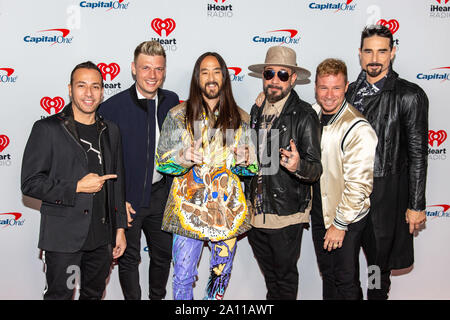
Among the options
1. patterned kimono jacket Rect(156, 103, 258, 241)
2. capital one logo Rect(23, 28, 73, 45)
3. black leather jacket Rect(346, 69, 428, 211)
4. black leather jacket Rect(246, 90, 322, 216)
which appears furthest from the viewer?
capital one logo Rect(23, 28, 73, 45)

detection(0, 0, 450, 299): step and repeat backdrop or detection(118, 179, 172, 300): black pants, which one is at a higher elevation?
detection(0, 0, 450, 299): step and repeat backdrop

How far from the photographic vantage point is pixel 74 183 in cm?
238

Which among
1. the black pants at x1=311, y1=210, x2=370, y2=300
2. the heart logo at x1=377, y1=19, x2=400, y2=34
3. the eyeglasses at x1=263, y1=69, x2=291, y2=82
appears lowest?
the black pants at x1=311, y1=210, x2=370, y2=300

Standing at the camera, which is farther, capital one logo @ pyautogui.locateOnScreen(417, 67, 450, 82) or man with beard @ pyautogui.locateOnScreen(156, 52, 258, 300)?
capital one logo @ pyautogui.locateOnScreen(417, 67, 450, 82)

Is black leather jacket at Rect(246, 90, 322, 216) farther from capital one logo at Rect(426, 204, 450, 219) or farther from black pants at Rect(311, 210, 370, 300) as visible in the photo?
capital one logo at Rect(426, 204, 450, 219)

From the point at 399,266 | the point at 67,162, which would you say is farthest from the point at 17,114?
the point at 399,266

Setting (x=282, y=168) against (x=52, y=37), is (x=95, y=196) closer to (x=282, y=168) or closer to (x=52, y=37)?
(x=282, y=168)

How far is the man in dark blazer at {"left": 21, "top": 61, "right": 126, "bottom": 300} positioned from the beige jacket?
4.68 ft

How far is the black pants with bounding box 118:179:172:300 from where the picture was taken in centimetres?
305

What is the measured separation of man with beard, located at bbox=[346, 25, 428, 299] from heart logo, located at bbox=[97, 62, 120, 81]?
1.99 metres

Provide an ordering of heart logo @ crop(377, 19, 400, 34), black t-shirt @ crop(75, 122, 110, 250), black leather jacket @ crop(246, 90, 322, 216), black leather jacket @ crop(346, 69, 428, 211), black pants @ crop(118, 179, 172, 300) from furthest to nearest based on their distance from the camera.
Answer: heart logo @ crop(377, 19, 400, 34)
black pants @ crop(118, 179, 172, 300)
black leather jacket @ crop(346, 69, 428, 211)
black leather jacket @ crop(246, 90, 322, 216)
black t-shirt @ crop(75, 122, 110, 250)

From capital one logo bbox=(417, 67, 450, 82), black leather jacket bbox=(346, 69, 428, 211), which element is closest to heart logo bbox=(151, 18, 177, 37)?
black leather jacket bbox=(346, 69, 428, 211)

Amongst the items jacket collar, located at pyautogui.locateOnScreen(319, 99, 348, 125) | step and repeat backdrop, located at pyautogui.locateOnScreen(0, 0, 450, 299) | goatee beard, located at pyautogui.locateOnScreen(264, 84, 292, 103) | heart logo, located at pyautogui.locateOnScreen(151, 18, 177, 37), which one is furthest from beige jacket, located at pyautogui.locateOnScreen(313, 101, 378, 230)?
heart logo, located at pyautogui.locateOnScreen(151, 18, 177, 37)

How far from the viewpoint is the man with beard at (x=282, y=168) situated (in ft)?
9.00
